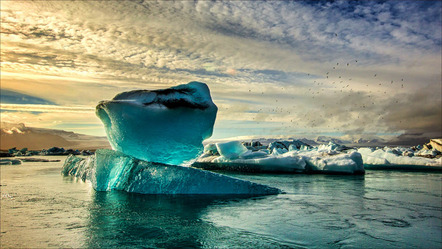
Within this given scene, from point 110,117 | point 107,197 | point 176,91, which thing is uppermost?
point 176,91

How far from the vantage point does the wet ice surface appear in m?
3.15

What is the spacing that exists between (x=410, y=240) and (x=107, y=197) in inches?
186

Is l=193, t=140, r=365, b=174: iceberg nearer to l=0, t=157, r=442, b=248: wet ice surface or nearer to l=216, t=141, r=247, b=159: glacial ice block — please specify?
l=216, t=141, r=247, b=159: glacial ice block

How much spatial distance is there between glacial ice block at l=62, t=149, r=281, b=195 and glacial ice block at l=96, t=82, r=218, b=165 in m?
0.31

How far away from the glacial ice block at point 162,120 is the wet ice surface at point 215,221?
40.2 inches

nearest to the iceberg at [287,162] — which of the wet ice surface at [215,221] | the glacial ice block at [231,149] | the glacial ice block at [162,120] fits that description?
the glacial ice block at [231,149]

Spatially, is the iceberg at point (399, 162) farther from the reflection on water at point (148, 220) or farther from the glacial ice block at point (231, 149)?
the reflection on water at point (148, 220)

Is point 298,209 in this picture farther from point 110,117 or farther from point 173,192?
point 110,117

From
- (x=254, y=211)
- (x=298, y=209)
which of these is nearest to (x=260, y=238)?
(x=254, y=211)

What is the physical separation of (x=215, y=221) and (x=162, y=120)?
8.80ft

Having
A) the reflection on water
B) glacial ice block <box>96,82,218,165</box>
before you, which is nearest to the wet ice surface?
the reflection on water

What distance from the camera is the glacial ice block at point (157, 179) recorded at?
20.0ft

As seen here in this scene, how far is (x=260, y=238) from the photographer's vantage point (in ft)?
10.6

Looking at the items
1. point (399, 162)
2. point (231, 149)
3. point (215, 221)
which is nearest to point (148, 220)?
point (215, 221)
